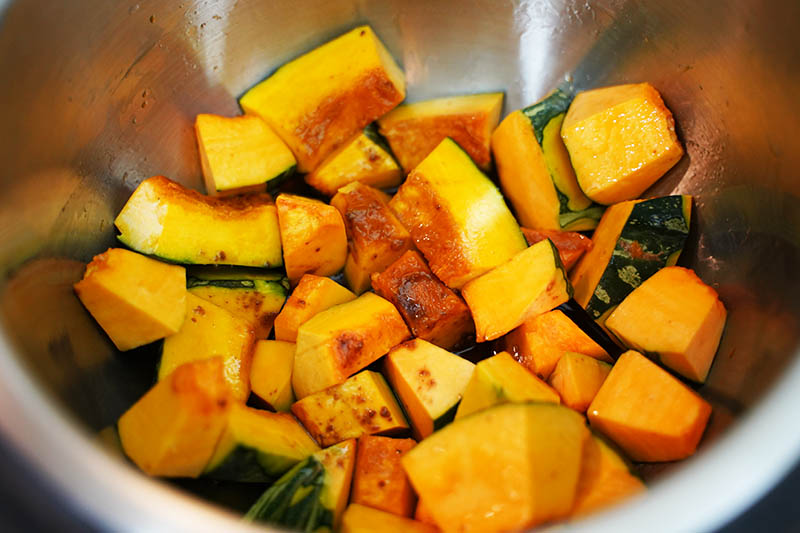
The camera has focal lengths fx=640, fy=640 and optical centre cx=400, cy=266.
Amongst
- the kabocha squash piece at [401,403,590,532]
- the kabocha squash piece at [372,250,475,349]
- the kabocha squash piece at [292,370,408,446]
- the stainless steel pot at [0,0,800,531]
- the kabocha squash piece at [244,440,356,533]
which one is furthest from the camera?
the kabocha squash piece at [372,250,475,349]

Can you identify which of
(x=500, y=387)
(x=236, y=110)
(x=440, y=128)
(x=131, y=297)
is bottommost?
(x=500, y=387)

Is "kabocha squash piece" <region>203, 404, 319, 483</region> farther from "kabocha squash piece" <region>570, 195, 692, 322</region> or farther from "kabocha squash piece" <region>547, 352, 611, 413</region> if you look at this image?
"kabocha squash piece" <region>570, 195, 692, 322</region>

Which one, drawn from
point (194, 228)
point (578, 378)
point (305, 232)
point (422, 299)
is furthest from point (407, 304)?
point (194, 228)

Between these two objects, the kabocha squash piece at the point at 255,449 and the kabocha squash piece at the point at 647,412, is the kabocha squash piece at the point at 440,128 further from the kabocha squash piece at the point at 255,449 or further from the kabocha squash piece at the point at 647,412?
the kabocha squash piece at the point at 255,449

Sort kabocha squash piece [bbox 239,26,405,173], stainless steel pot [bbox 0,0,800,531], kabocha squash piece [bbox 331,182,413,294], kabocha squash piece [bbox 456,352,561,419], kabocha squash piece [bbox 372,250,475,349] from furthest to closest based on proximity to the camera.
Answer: kabocha squash piece [bbox 239,26,405,173] → kabocha squash piece [bbox 331,182,413,294] → kabocha squash piece [bbox 372,250,475,349] → kabocha squash piece [bbox 456,352,561,419] → stainless steel pot [bbox 0,0,800,531]

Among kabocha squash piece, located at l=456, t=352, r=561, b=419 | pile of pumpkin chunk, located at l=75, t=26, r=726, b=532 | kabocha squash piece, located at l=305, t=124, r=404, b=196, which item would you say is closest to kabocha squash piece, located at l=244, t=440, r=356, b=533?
pile of pumpkin chunk, located at l=75, t=26, r=726, b=532

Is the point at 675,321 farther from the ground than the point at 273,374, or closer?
closer

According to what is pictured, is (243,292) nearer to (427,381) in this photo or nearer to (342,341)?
(342,341)

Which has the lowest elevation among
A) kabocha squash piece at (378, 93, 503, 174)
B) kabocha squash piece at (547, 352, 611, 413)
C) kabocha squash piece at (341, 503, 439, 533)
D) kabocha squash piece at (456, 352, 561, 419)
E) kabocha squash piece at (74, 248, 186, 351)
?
kabocha squash piece at (547, 352, 611, 413)
